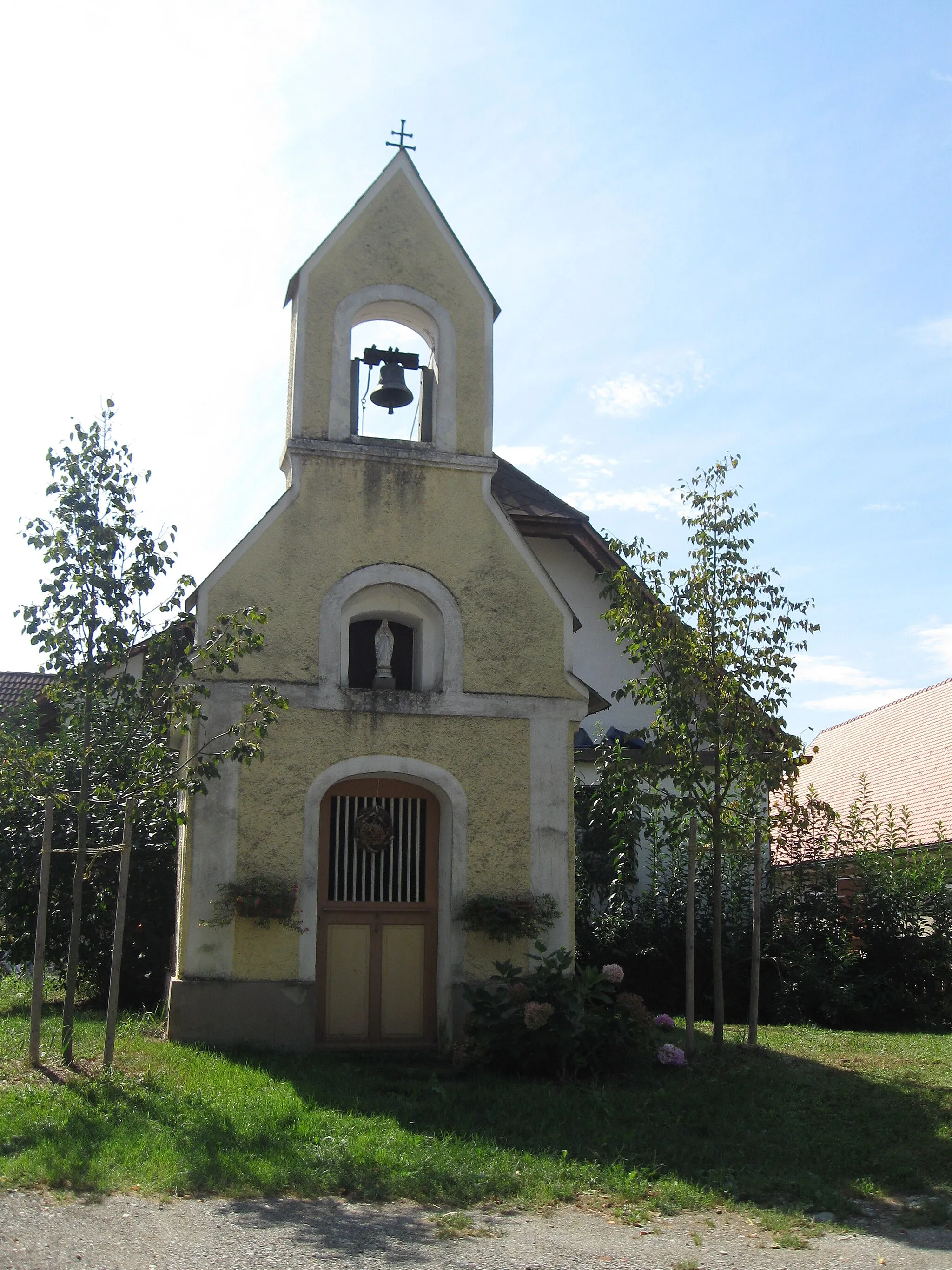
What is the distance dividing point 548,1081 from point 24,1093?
12.5 ft

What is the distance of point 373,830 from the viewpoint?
1088cm

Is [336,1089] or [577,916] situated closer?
[336,1089]

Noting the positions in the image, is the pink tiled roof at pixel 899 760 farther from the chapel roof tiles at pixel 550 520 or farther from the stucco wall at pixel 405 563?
the stucco wall at pixel 405 563

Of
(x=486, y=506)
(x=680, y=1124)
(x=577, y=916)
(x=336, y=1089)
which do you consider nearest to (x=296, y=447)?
(x=486, y=506)

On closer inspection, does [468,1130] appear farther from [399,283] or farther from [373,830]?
[399,283]

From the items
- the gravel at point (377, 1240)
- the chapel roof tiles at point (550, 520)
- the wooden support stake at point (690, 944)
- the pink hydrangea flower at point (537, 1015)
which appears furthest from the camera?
the chapel roof tiles at point (550, 520)

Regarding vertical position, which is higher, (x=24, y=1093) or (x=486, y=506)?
(x=486, y=506)

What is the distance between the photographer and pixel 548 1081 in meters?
9.08

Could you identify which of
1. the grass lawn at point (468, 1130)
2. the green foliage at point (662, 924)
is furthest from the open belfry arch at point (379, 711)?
the green foliage at point (662, 924)

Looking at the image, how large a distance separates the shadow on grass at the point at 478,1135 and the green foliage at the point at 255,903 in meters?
1.10

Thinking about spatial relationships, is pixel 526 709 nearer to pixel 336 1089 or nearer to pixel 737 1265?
pixel 336 1089

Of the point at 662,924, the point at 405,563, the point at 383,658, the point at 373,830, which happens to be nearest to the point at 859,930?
the point at 662,924

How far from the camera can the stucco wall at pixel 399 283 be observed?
451 inches

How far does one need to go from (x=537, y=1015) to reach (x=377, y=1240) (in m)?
3.66
